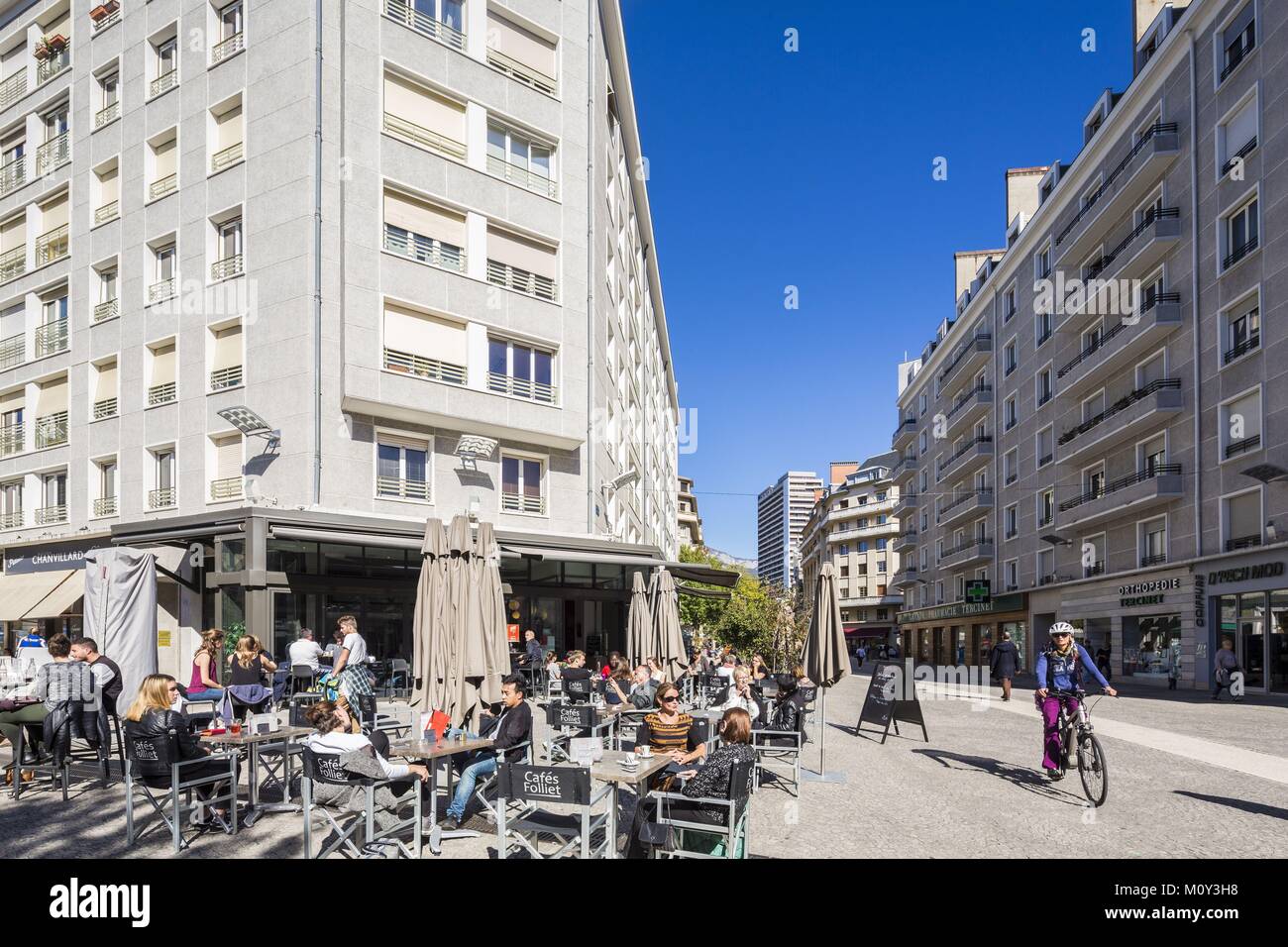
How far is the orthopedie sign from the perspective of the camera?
12648mm

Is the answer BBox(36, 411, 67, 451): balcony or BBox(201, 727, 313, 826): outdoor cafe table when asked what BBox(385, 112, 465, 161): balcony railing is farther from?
BBox(201, 727, 313, 826): outdoor cafe table

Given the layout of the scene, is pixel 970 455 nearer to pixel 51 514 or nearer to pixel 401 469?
pixel 401 469

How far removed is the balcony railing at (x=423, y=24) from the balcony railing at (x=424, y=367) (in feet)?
26.2

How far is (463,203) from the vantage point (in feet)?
67.9

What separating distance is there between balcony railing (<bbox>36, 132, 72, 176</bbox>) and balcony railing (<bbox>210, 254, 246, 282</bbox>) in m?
8.06

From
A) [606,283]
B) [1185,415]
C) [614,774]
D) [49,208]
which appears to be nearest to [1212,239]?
[1185,415]

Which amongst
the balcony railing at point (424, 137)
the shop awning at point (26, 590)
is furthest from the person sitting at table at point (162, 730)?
the shop awning at point (26, 590)

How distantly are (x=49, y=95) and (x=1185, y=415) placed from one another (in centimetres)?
3666

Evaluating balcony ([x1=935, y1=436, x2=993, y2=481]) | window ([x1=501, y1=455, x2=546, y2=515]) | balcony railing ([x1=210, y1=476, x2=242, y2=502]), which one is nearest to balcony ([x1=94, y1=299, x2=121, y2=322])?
balcony railing ([x1=210, y1=476, x2=242, y2=502])

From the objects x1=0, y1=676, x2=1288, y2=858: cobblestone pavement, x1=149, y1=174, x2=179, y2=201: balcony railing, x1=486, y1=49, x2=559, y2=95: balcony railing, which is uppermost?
x1=486, y1=49, x2=559, y2=95: balcony railing

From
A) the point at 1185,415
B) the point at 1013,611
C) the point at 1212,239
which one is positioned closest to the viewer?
the point at 1212,239

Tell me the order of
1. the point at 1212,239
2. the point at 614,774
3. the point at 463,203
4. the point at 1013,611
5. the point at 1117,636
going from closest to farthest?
the point at 614,774
the point at 463,203
the point at 1212,239
the point at 1117,636
the point at 1013,611

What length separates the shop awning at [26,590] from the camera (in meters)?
21.0
